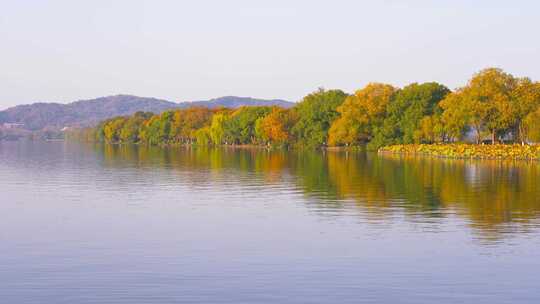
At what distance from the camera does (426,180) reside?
48.2m

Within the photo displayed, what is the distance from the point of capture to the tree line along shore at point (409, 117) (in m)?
96.9

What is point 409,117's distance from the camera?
11006cm

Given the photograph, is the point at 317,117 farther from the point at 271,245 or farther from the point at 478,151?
the point at 271,245

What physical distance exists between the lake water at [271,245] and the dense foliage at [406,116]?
59.0 meters

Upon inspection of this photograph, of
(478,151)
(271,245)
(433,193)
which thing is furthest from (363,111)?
(271,245)

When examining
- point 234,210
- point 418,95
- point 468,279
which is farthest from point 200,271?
point 418,95

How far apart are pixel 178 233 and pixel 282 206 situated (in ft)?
28.7

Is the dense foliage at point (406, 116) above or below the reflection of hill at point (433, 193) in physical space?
above

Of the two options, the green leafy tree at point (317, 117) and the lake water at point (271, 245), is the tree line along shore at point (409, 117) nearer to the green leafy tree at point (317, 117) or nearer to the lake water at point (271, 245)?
the green leafy tree at point (317, 117)

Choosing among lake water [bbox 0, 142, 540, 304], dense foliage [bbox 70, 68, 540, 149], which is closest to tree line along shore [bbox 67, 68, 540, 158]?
dense foliage [bbox 70, 68, 540, 149]

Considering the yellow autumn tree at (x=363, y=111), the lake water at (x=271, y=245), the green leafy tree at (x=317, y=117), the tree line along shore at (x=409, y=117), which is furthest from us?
the green leafy tree at (x=317, y=117)

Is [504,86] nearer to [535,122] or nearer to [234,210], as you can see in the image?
[535,122]

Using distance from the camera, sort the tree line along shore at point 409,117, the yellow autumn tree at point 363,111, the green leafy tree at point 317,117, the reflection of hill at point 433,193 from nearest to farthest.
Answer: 1. the reflection of hill at point 433,193
2. the tree line along shore at point 409,117
3. the yellow autumn tree at point 363,111
4. the green leafy tree at point 317,117

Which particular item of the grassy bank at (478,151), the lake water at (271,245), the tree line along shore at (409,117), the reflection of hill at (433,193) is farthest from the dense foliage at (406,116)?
the lake water at (271,245)
